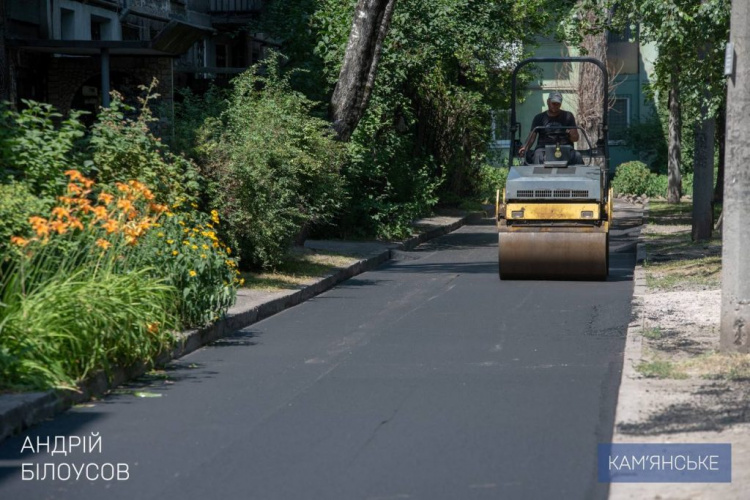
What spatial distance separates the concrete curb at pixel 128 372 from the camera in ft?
24.5

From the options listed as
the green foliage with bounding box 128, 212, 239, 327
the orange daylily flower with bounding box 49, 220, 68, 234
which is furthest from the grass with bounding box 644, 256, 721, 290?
the orange daylily flower with bounding box 49, 220, 68, 234

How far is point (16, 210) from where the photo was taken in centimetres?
975

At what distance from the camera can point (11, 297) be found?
8914 millimetres

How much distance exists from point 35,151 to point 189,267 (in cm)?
182

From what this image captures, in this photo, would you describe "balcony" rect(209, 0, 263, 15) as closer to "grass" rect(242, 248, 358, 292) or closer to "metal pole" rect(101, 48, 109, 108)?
"metal pole" rect(101, 48, 109, 108)

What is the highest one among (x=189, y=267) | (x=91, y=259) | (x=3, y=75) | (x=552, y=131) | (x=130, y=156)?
(x=3, y=75)

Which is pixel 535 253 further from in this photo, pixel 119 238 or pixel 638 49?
pixel 638 49

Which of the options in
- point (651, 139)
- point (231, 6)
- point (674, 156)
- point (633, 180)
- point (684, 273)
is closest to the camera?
point (684, 273)

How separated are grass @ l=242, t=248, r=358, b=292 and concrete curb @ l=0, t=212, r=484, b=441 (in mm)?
187

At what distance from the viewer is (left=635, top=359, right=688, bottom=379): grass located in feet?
28.8

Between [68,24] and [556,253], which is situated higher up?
[68,24]

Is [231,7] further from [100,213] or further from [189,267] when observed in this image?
[100,213]

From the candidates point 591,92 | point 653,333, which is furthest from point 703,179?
point 591,92

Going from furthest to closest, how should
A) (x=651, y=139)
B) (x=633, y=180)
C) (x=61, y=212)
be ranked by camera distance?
(x=651, y=139) < (x=633, y=180) < (x=61, y=212)
